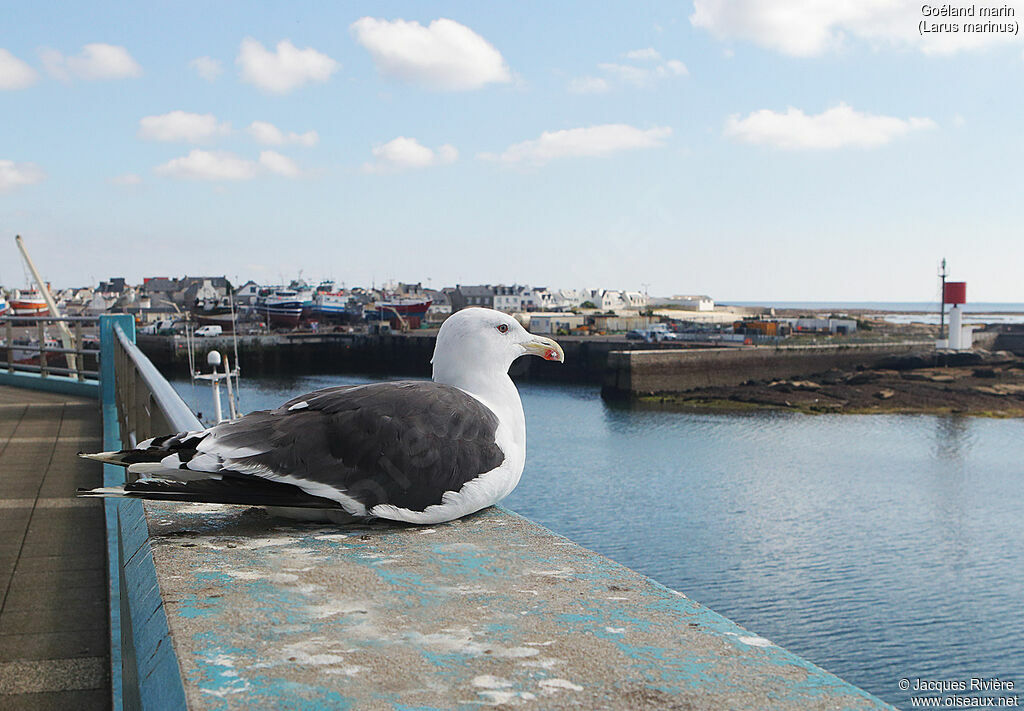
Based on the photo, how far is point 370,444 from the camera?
2.21m

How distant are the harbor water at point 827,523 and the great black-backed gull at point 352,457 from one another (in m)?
12.0

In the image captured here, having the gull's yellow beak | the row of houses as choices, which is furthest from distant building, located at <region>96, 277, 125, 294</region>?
the gull's yellow beak

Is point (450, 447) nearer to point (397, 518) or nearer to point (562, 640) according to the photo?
point (397, 518)

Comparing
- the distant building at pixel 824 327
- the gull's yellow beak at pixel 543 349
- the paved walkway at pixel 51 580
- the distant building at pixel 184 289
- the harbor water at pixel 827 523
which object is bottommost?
the harbor water at pixel 827 523

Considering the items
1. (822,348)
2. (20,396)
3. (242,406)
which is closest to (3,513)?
(20,396)

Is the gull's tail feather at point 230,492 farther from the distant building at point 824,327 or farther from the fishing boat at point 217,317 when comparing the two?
the fishing boat at point 217,317

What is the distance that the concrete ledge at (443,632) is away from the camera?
1216 millimetres

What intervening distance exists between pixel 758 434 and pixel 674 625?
35.1 m

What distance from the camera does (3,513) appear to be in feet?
15.7

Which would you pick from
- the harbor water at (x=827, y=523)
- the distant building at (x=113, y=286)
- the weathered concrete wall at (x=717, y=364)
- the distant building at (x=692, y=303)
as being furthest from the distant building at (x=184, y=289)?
the harbor water at (x=827, y=523)

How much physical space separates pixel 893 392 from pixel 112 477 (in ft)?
148

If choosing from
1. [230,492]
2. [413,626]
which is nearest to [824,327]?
[230,492]

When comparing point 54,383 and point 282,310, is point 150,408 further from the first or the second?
point 282,310

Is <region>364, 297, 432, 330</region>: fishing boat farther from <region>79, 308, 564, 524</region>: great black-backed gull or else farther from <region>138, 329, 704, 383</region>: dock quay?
<region>79, 308, 564, 524</region>: great black-backed gull
